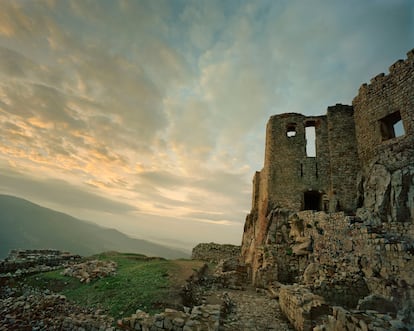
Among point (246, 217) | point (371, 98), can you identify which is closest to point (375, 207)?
point (371, 98)

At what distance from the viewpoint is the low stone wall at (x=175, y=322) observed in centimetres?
598

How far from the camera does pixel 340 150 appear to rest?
61.8ft

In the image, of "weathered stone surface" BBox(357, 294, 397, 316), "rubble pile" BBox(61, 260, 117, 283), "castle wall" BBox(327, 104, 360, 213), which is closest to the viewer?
"weathered stone surface" BBox(357, 294, 397, 316)

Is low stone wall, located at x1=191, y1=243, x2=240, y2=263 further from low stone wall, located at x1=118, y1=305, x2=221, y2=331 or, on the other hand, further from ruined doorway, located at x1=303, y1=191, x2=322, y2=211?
low stone wall, located at x1=118, y1=305, x2=221, y2=331

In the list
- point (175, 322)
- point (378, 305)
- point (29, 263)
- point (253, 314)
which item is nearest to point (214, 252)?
point (29, 263)

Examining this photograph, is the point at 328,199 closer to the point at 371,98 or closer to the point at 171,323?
the point at 371,98

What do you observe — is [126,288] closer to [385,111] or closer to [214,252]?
[214,252]

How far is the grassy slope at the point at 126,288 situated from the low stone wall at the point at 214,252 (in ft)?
46.4

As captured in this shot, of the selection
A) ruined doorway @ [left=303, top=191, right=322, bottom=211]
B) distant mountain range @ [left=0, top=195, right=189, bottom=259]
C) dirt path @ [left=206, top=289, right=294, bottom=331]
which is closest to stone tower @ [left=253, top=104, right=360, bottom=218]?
ruined doorway @ [left=303, top=191, right=322, bottom=211]

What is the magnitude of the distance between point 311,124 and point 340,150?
431cm

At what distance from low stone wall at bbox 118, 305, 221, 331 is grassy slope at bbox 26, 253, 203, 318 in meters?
2.47

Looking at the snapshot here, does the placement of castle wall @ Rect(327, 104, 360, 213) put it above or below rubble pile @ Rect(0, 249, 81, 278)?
above

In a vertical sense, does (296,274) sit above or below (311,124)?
below

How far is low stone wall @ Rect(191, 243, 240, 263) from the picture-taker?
1091 inches
